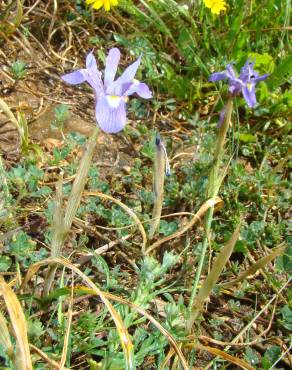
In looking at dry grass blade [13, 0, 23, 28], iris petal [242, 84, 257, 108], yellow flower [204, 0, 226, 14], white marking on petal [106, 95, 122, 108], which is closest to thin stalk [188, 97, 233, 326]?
iris petal [242, 84, 257, 108]

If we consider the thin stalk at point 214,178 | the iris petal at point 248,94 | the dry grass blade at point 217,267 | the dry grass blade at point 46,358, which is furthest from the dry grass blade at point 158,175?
the dry grass blade at point 46,358

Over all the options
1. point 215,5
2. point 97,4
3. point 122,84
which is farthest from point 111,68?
point 215,5

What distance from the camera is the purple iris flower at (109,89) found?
1405 millimetres

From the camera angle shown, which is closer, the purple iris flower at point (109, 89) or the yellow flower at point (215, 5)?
the purple iris flower at point (109, 89)

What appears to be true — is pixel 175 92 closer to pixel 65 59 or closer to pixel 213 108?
pixel 213 108

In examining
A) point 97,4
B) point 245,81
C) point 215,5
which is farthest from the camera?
point 215,5

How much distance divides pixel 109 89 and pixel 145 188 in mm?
1023

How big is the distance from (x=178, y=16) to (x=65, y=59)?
1.95 feet

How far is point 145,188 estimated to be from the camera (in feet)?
8.32

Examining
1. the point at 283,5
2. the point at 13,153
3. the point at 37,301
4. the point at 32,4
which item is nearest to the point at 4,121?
the point at 13,153

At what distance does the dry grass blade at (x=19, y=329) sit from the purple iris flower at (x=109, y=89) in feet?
1.52

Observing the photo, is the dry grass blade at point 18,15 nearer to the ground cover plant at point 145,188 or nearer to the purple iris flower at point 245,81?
the ground cover plant at point 145,188

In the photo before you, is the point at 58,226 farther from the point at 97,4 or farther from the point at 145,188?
the point at 97,4

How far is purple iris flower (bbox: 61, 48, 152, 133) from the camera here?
4.61ft
